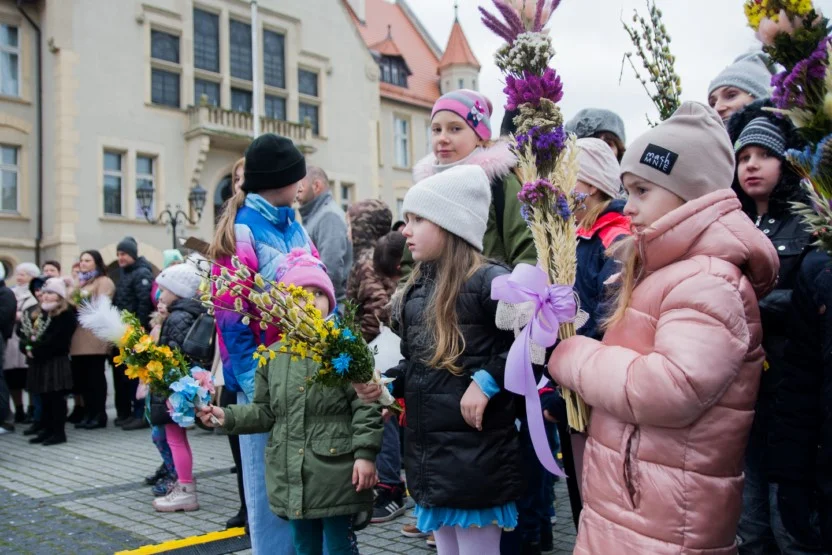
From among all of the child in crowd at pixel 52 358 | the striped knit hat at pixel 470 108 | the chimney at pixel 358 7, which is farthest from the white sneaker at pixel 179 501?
the chimney at pixel 358 7

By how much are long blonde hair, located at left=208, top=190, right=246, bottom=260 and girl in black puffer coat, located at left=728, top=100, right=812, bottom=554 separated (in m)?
2.41

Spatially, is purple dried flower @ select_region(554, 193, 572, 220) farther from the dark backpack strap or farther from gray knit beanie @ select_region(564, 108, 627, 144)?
gray knit beanie @ select_region(564, 108, 627, 144)

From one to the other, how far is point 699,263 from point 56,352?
27.9 feet

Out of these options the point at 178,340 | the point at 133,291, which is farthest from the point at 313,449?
the point at 133,291

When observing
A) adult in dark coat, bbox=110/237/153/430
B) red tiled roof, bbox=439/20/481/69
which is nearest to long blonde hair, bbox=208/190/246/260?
adult in dark coat, bbox=110/237/153/430

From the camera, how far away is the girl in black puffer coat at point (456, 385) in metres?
2.84

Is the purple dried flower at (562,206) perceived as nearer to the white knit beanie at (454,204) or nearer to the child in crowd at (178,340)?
the white knit beanie at (454,204)

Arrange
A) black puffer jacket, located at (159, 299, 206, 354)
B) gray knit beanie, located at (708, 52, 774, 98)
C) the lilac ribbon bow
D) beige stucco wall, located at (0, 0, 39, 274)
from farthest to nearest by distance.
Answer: beige stucco wall, located at (0, 0, 39, 274) → black puffer jacket, located at (159, 299, 206, 354) → gray knit beanie, located at (708, 52, 774, 98) → the lilac ribbon bow

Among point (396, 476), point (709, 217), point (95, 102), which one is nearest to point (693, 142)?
point (709, 217)

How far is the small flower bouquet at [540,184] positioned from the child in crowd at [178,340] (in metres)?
3.59

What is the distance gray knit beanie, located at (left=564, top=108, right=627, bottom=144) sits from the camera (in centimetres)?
462

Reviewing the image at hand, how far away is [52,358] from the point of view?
883 centimetres

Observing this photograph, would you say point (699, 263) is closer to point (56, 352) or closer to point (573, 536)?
point (573, 536)

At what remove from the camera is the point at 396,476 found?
→ 17.3 ft
